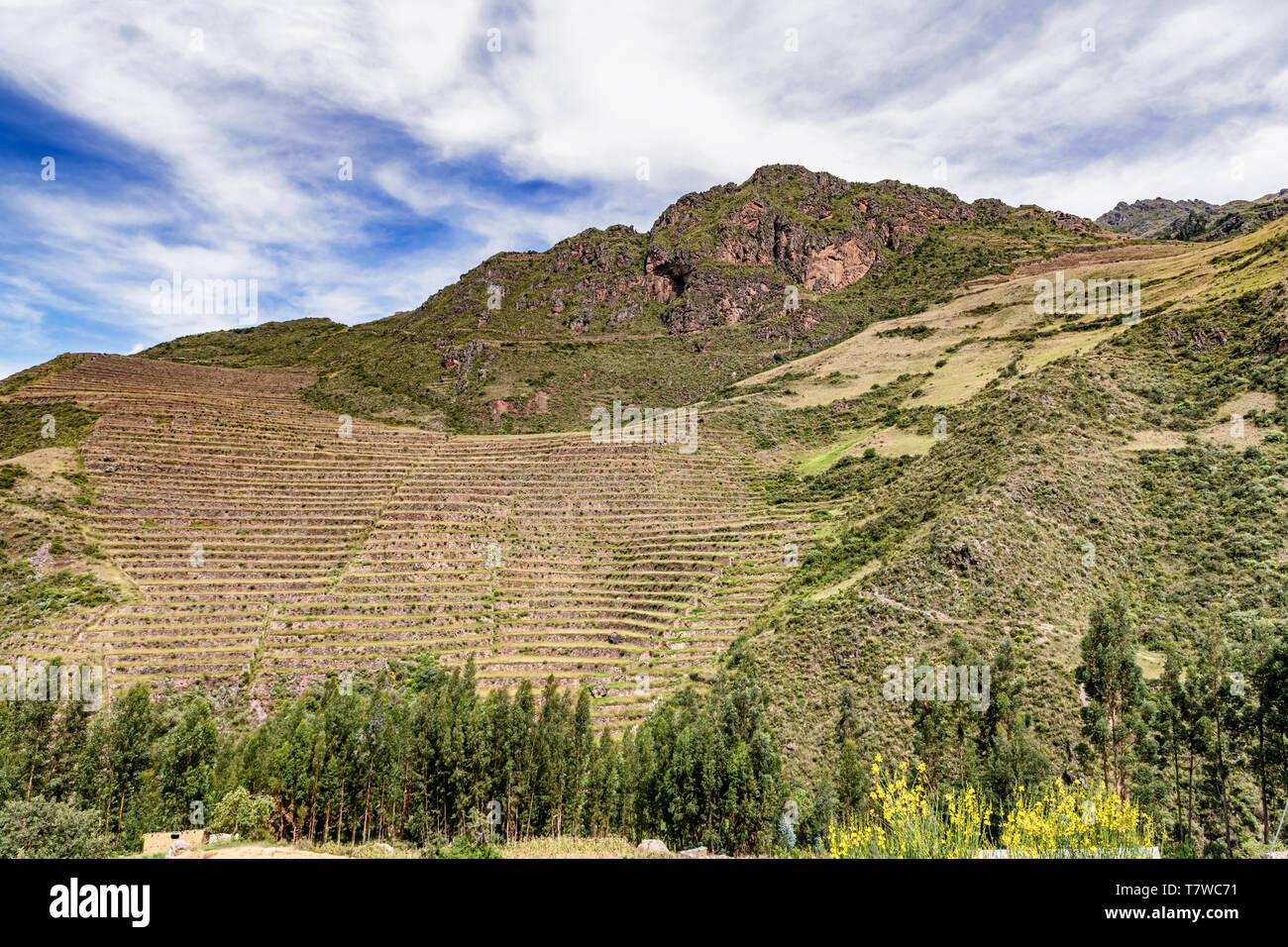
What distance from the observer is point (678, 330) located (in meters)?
145

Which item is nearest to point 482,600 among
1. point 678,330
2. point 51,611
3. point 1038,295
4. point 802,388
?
point 51,611

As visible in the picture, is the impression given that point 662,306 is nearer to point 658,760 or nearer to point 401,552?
point 401,552

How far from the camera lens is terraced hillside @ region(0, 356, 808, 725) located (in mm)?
41406

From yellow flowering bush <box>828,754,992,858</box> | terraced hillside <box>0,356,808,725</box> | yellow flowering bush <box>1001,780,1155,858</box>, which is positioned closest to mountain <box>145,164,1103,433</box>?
terraced hillside <box>0,356,808,725</box>

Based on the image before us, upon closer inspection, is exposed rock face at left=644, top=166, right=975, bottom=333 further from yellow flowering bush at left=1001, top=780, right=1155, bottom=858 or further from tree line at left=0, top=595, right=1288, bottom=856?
yellow flowering bush at left=1001, top=780, right=1155, bottom=858

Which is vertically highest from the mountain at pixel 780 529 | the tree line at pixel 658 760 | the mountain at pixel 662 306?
the mountain at pixel 662 306

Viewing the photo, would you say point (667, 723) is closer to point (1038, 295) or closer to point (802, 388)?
point (802, 388)

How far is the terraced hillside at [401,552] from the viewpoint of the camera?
1630 inches

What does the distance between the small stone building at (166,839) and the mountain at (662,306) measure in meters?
86.9

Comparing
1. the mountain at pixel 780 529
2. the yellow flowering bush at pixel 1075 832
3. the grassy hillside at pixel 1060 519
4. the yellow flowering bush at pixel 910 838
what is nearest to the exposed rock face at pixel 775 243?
the mountain at pixel 780 529

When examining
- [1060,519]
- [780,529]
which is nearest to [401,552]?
[780,529]

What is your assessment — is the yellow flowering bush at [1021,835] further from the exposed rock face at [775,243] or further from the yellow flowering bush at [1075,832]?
the exposed rock face at [775,243]

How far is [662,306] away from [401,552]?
117 metres
